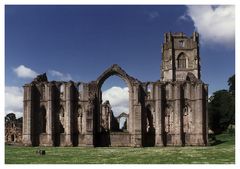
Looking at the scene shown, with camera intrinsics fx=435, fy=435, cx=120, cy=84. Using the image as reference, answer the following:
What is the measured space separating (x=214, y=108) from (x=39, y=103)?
118 ft

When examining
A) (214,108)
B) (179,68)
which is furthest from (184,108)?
(179,68)

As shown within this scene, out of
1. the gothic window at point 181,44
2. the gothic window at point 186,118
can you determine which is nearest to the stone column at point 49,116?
the gothic window at point 186,118

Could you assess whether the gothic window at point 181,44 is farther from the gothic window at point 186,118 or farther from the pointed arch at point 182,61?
the gothic window at point 186,118

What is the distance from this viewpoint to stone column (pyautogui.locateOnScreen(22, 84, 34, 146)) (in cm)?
4714

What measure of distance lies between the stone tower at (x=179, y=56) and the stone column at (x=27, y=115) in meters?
39.1

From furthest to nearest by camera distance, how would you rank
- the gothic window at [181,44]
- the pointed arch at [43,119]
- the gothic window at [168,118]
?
the gothic window at [181,44]
the pointed arch at [43,119]
the gothic window at [168,118]

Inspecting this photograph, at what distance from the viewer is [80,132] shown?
48.0m

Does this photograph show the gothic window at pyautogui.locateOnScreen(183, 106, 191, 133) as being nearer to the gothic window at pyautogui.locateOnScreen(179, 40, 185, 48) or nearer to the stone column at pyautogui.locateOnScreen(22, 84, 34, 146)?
the stone column at pyautogui.locateOnScreen(22, 84, 34, 146)

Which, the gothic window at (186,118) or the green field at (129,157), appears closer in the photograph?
the green field at (129,157)

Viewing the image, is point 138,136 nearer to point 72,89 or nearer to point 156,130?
point 156,130

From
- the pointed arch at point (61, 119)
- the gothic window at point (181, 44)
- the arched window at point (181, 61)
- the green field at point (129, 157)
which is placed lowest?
the green field at point (129, 157)

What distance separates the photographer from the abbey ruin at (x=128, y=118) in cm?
4638

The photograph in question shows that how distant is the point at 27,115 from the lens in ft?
155
